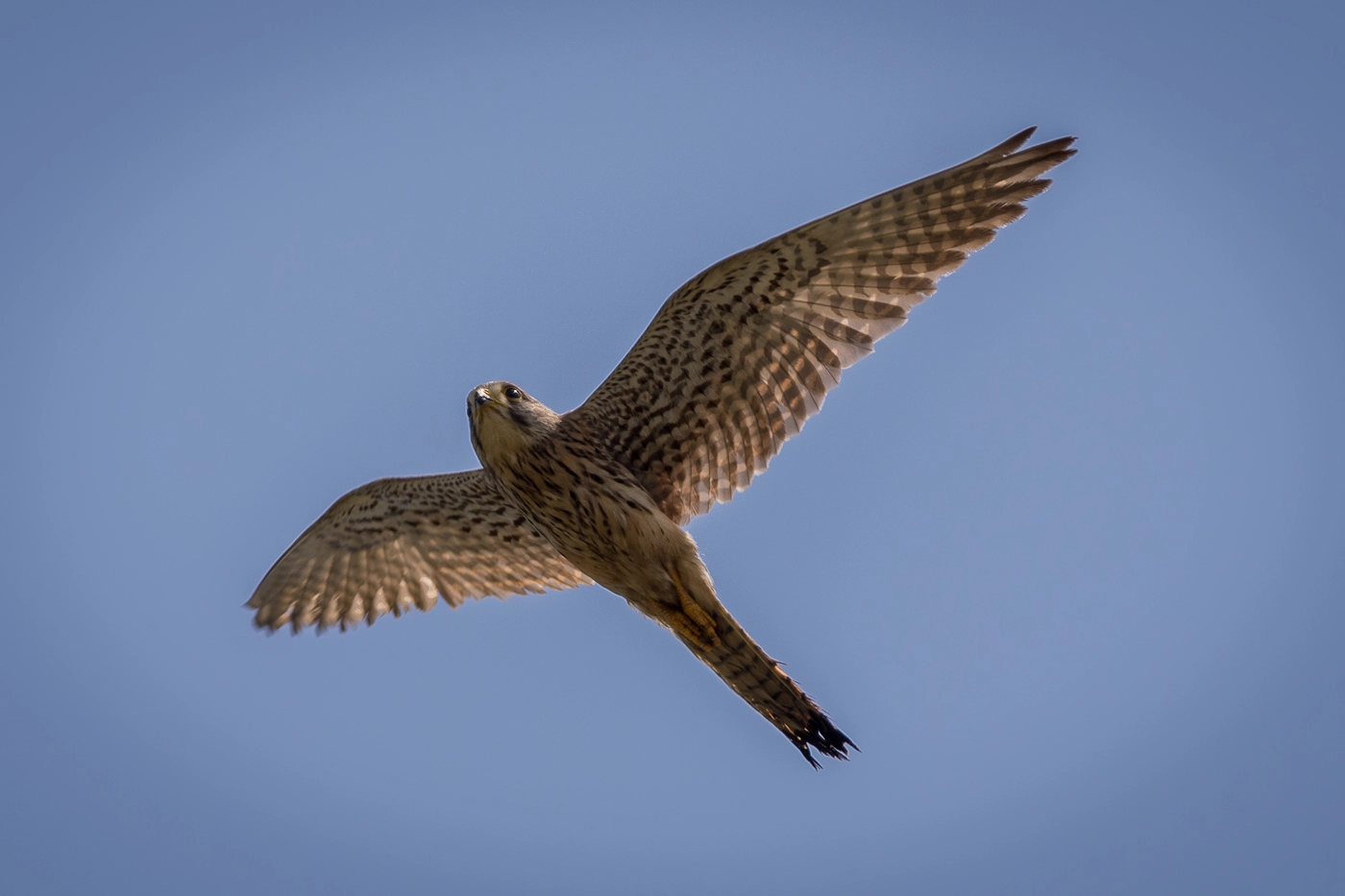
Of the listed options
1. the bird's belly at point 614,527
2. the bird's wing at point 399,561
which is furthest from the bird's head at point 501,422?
the bird's wing at point 399,561

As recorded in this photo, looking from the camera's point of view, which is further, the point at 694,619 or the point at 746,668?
the point at 694,619

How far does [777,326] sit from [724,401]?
1.93 ft

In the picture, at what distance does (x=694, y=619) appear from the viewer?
24.2ft

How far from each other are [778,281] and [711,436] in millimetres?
1087

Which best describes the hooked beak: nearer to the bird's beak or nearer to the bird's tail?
the bird's beak

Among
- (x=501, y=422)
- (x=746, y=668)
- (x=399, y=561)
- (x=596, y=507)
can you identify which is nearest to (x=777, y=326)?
(x=596, y=507)

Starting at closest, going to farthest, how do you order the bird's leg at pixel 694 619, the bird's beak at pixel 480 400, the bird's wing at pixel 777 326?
the bird's wing at pixel 777 326
the bird's leg at pixel 694 619
the bird's beak at pixel 480 400

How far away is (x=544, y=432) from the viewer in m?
7.57

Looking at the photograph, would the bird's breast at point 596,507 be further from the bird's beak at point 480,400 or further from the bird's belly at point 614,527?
the bird's beak at point 480,400

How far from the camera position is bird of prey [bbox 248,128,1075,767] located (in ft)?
23.0

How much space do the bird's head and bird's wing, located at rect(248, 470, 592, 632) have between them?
1.12 m

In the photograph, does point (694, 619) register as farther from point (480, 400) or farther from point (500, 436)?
point (480, 400)

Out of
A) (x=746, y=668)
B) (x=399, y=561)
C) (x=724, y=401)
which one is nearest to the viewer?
(x=746, y=668)

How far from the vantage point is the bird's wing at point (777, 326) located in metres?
6.97
